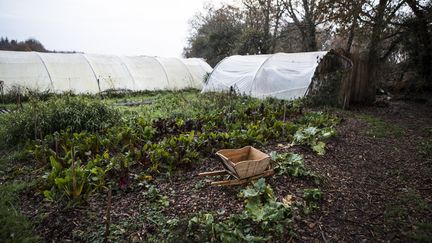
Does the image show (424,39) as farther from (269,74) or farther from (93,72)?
(93,72)

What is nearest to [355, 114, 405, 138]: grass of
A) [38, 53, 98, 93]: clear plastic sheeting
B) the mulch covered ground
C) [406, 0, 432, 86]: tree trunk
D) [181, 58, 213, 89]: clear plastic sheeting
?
the mulch covered ground

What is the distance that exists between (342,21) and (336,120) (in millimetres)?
4926

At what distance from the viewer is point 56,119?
493 cm

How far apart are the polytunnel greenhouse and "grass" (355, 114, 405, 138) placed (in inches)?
303

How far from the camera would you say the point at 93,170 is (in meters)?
3.03

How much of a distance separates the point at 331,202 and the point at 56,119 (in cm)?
498

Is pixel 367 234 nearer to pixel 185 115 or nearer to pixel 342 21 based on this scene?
pixel 185 115

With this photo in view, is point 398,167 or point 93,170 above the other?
point 93,170

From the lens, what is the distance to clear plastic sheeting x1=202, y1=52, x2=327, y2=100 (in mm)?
8594

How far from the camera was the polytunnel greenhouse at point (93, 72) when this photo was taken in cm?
950

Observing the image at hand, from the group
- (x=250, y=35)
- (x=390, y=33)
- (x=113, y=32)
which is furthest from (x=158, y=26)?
(x=390, y=33)

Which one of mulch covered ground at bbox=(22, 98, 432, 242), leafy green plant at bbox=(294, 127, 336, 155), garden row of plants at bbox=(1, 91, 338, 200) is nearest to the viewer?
mulch covered ground at bbox=(22, 98, 432, 242)

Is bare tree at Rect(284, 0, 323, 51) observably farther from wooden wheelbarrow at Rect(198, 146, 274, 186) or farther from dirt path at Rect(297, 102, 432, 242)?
wooden wheelbarrow at Rect(198, 146, 274, 186)

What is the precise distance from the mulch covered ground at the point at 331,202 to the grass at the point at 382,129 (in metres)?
1.12
